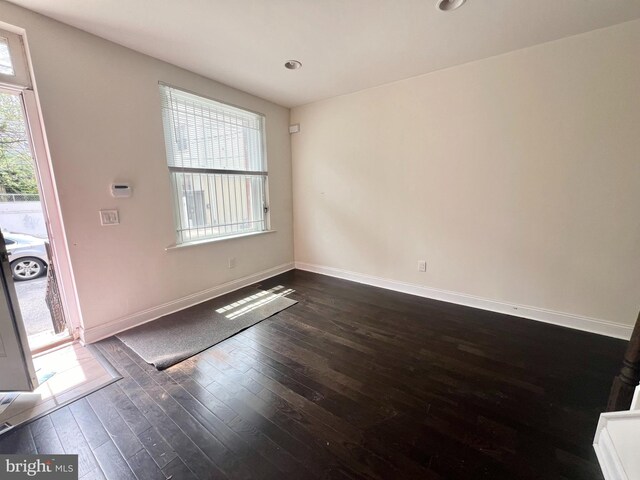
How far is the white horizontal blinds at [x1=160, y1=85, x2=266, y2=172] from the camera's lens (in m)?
2.67

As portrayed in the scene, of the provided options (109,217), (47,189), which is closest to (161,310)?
(109,217)

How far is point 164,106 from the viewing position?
2.57m

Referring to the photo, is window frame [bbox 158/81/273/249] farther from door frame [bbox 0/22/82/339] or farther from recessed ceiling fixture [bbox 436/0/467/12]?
recessed ceiling fixture [bbox 436/0/467/12]

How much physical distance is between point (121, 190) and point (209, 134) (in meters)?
1.15

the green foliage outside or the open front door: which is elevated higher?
the green foliage outside

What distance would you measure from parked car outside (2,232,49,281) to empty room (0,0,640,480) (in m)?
0.03

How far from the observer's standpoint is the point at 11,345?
1631 mm

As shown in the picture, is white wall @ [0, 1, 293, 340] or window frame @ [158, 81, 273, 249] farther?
window frame @ [158, 81, 273, 249]

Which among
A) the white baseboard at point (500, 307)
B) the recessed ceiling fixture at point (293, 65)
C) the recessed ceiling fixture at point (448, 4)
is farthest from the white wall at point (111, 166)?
the recessed ceiling fixture at point (448, 4)

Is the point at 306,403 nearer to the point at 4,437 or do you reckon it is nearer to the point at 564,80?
the point at 4,437

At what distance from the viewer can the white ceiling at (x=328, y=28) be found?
1.78 meters

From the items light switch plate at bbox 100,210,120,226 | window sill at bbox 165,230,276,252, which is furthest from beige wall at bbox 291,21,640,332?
light switch plate at bbox 100,210,120,226

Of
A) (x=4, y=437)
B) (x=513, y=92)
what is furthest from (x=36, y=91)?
(x=513, y=92)

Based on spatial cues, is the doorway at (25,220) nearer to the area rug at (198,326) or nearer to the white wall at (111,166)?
the white wall at (111,166)
